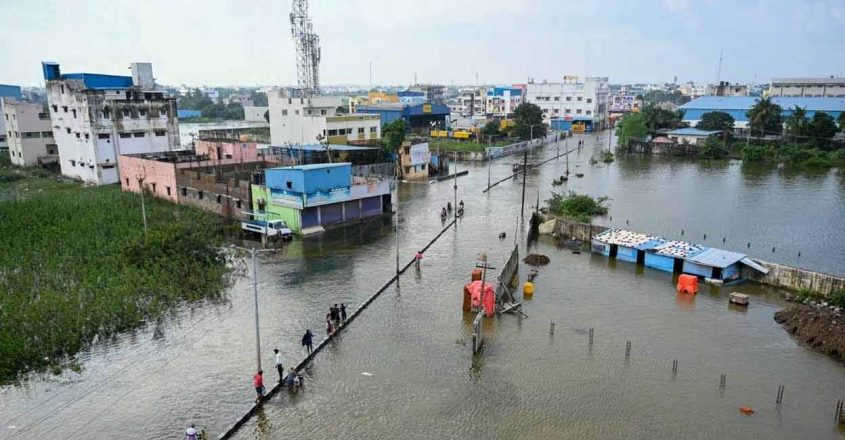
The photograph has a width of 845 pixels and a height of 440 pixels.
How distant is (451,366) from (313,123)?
46368mm

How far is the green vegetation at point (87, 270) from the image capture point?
1948 cm

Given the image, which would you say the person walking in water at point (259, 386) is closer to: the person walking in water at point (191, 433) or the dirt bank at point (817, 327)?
the person walking in water at point (191, 433)

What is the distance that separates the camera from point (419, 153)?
56.1m

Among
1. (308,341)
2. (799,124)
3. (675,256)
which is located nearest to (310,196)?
(308,341)

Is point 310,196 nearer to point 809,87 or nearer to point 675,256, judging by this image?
point 675,256

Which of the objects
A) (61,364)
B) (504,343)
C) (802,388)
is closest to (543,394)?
(504,343)

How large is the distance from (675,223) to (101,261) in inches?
1303

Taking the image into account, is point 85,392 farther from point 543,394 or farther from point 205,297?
point 543,394

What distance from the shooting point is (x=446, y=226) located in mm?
37219

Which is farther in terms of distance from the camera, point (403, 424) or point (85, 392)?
point (85, 392)

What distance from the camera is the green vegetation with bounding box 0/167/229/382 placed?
767 inches

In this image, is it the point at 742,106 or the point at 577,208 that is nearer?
the point at 577,208

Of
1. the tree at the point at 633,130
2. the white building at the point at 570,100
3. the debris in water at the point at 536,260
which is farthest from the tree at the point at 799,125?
the debris in water at the point at 536,260

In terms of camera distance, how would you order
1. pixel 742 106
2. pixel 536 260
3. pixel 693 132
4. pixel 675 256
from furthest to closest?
pixel 742 106, pixel 693 132, pixel 536 260, pixel 675 256
